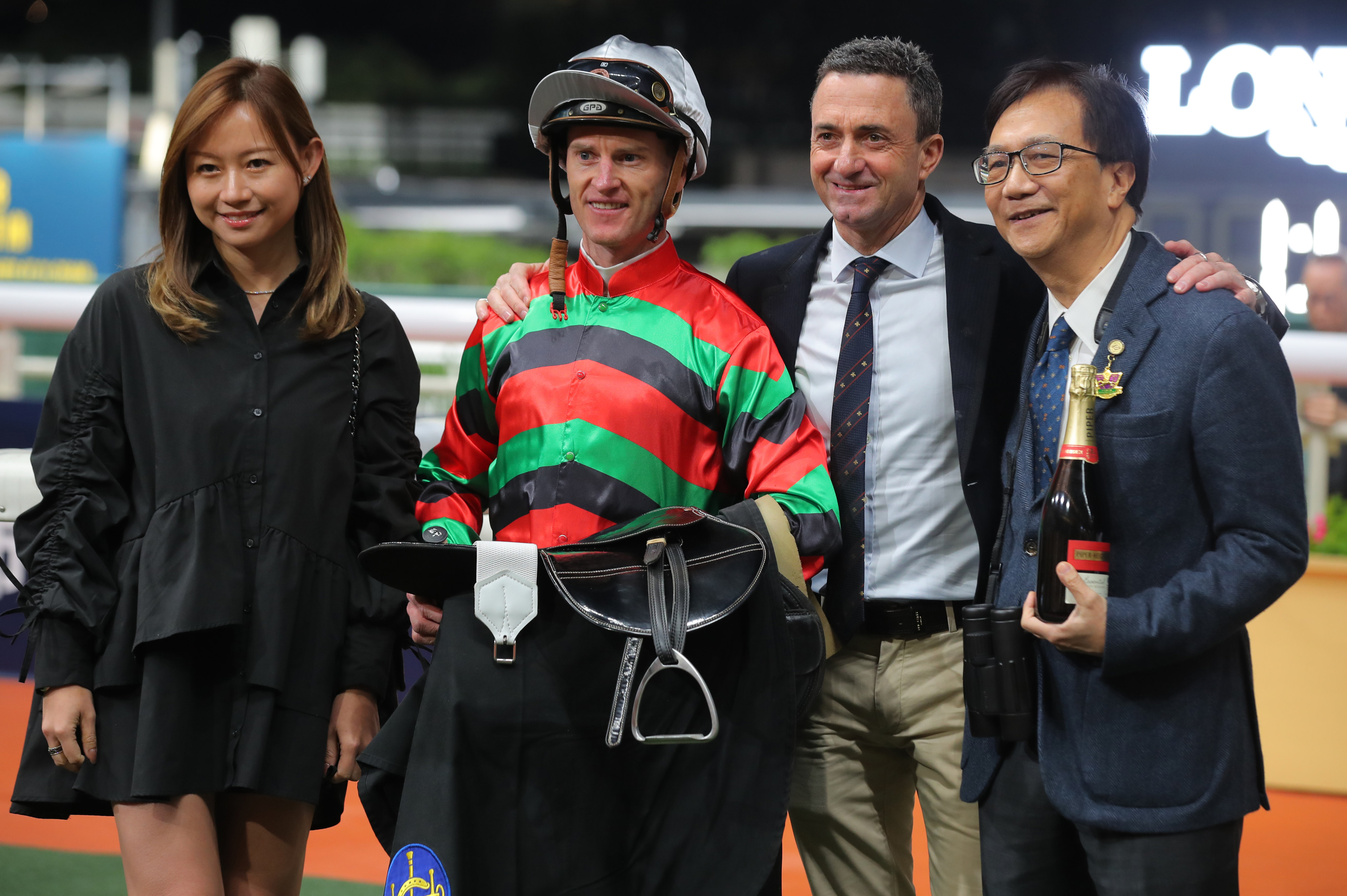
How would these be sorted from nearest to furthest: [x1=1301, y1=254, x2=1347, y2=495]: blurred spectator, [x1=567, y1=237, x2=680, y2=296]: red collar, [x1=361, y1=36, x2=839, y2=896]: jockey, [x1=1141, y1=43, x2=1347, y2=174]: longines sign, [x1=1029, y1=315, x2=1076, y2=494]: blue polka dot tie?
1. [x1=361, y1=36, x2=839, y2=896]: jockey
2. [x1=1029, y1=315, x2=1076, y2=494]: blue polka dot tie
3. [x1=567, y1=237, x2=680, y2=296]: red collar
4. [x1=1301, y1=254, x2=1347, y2=495]: blurred spectator
5. [x1=1141, y1=43, x2=1347, y2=174]: longines sign

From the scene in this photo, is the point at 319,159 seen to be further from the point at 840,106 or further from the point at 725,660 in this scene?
the point at 725,660

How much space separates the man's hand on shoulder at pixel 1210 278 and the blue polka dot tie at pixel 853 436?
515mm

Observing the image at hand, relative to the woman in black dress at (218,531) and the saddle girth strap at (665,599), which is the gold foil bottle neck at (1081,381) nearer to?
the saddle girth strap at (665,599)

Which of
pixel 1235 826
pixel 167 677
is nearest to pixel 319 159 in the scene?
pixel 167 677

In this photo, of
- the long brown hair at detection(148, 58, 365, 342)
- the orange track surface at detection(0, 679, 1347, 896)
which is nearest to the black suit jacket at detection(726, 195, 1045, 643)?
the long brown hair at detection(148, 58, 365, 342)

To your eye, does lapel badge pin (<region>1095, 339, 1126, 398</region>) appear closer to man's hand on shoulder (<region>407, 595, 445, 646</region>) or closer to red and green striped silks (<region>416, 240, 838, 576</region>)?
red and green striped silks (<region>416, 240, 838, 576</region>)

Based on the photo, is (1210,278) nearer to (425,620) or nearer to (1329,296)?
(425,620)

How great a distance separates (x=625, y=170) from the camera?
6.57ft

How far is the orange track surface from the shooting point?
3.40 meters

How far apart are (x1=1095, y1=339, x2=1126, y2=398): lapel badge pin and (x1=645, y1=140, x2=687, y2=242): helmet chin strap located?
27.8 inches

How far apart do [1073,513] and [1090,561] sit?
0.21 ft

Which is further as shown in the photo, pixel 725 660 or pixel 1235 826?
pixel 725 660

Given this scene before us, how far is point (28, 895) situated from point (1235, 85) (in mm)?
8567

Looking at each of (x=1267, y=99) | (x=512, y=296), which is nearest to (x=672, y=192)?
(x=512, y=296)
